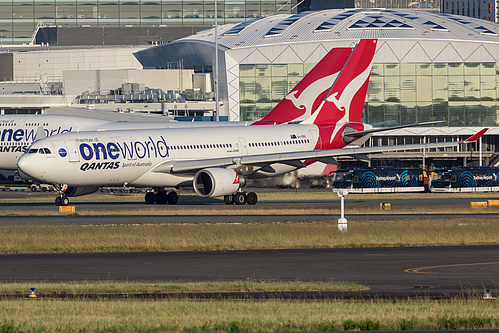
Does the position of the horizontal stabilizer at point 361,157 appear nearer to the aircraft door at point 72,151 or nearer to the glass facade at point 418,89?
the aircraft door at point 72,151

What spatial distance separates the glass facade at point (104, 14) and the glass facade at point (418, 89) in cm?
7016

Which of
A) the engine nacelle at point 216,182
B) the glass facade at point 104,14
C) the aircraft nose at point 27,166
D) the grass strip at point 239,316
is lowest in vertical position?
the grass strip at point 239,316

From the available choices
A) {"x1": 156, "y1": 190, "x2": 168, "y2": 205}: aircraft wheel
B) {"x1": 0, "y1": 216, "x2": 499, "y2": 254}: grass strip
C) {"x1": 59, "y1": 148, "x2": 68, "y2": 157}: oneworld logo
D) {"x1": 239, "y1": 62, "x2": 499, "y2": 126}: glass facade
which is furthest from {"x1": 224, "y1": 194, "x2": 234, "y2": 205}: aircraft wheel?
{"x1": 239, "y1": 62, "x2": 499, "y2": 126}: glass facade

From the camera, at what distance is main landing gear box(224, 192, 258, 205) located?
193 feet

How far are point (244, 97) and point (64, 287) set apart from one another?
314 ft

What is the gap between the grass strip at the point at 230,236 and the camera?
34.8 m

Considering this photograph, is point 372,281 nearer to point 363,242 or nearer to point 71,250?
point 363,242

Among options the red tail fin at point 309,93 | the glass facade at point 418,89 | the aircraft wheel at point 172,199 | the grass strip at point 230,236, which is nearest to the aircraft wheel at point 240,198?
the aircraft wheel at point 172,199

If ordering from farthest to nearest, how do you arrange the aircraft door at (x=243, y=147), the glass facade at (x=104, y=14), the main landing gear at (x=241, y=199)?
the glass facade at (x=104, y=14) → the aircraft door at (x=243, y=147) → the main landing gear at (x=241, y=199)

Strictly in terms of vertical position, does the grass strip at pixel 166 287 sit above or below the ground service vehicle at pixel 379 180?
above

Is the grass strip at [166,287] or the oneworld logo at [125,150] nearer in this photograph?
the grass strip at [166,287]

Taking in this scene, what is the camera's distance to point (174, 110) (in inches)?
4793

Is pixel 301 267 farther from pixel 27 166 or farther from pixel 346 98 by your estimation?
Answer: pixel 346 98

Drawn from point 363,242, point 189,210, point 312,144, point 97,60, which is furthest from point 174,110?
point 363,242
